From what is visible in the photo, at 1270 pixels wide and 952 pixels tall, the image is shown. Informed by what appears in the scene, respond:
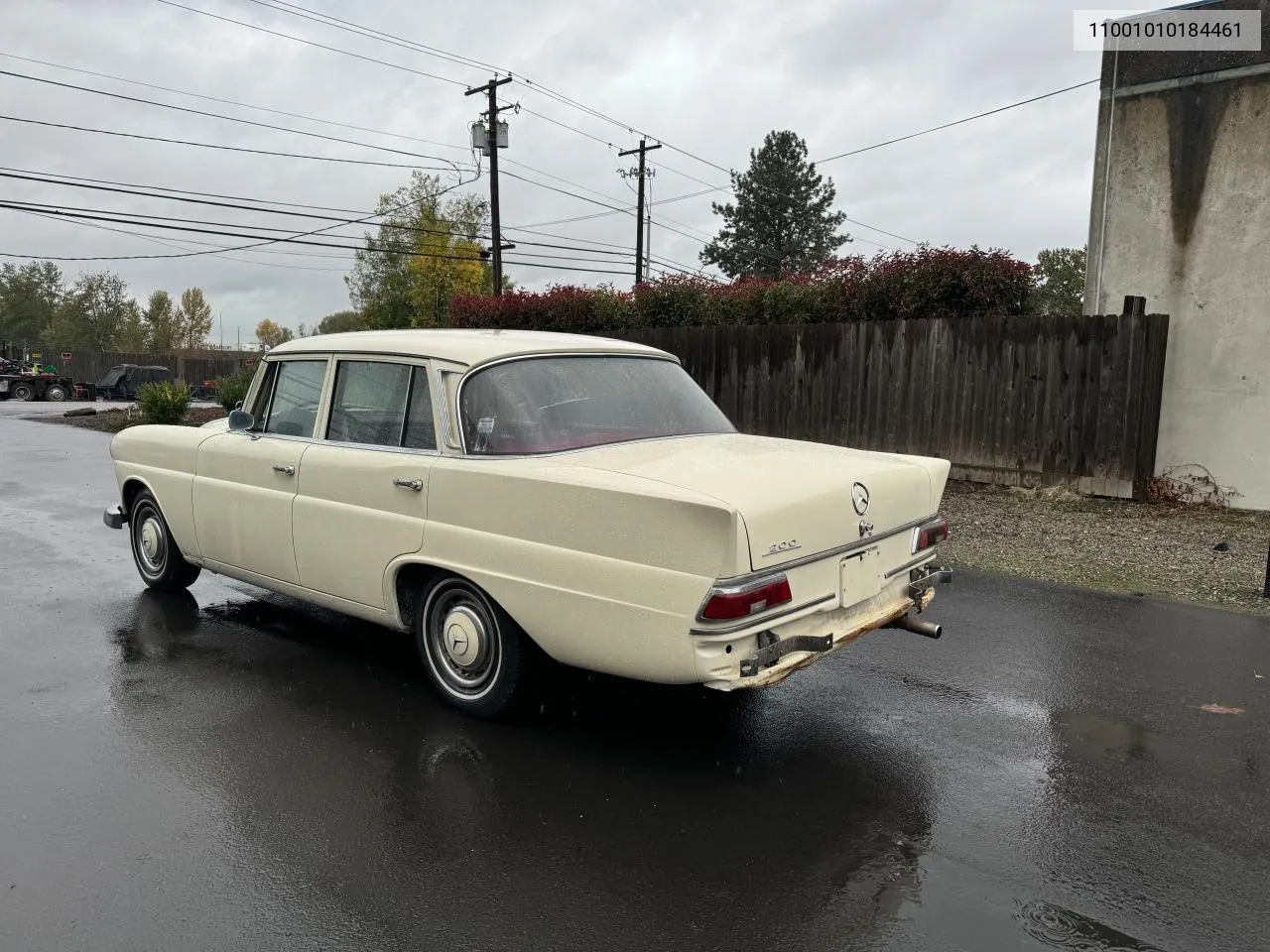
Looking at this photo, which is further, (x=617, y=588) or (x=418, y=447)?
(x=418, y=447)

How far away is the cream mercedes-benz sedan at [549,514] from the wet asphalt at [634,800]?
480mm

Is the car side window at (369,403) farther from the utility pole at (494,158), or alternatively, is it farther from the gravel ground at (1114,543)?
the utility pole at (494,158)

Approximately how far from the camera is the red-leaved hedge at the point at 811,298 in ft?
35.8

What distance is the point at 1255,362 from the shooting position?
378 inches

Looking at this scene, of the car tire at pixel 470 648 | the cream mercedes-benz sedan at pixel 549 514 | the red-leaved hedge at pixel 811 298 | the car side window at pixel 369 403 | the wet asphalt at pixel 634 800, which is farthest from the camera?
the red-leaved hedge at pixel 811 298

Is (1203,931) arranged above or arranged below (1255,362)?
below

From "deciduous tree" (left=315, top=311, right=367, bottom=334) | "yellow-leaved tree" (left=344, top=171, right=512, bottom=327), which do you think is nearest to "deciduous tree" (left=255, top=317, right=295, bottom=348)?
"deciduous tree" (left=315, top=311, right=367, bottom=334)

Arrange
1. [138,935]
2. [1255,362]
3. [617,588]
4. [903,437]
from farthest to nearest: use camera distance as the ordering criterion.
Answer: [903,437]
[1255,362]
[617,588]
[138,935]

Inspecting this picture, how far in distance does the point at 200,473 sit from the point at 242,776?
247 cm

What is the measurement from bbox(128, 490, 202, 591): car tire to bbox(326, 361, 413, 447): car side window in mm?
2050

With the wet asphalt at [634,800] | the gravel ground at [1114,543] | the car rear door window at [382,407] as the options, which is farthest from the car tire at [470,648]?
the gravel ground at [1114,543]

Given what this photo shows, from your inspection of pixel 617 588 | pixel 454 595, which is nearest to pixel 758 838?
pixel 617 588

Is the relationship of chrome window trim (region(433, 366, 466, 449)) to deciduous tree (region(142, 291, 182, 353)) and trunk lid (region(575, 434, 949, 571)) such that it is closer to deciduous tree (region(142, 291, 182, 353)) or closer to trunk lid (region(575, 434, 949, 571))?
trunk lid (region(575, 434, 949, 571))

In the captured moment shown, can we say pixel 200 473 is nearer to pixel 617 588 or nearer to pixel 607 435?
pixel 607 435
